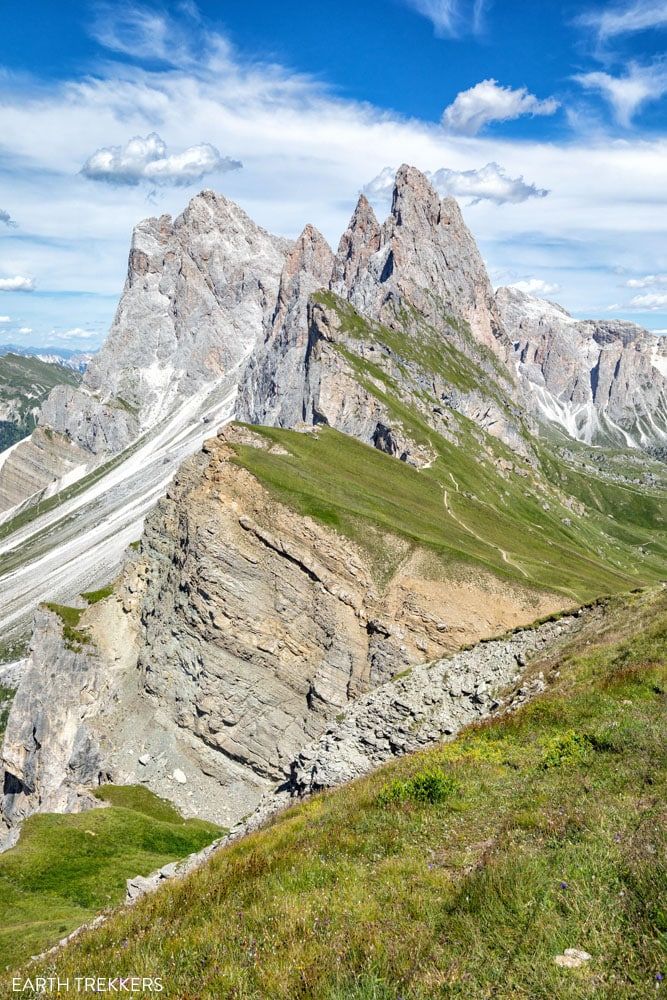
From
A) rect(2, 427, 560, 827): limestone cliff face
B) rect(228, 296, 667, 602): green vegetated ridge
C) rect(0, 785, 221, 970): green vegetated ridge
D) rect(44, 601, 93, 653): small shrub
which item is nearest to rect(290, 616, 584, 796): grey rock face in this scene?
rect(0, 785, 221, 970): green vegetated ridge

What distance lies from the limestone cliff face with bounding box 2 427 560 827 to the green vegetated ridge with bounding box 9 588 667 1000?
1726 inches

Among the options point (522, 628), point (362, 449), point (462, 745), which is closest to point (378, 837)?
point (462, 745)

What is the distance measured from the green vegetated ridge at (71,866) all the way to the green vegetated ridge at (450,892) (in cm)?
1193

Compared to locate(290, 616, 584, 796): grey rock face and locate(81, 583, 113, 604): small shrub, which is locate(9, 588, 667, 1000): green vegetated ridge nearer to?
locate(290, 616, 584, 796): grey rock face

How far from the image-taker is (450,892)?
30.6 feet

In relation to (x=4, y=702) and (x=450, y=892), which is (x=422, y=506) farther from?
(x=4, y=702)

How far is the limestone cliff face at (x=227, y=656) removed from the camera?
5641 centimetres

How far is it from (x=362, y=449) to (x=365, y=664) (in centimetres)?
6471

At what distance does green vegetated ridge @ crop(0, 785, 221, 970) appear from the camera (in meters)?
21.4

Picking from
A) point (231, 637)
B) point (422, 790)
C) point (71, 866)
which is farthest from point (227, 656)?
point (422, 790)

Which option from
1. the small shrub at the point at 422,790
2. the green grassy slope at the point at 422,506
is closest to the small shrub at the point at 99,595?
the green grassy slope at the point at 422,506

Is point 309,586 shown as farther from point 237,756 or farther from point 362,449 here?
point 362,449

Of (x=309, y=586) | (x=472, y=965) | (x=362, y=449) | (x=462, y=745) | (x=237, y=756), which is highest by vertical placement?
(x=362, y=449)

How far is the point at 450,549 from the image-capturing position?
67188 mm
